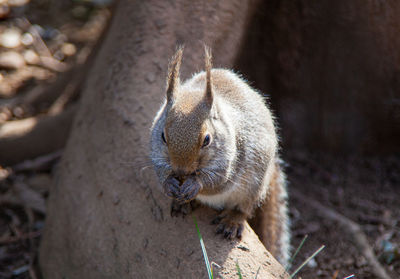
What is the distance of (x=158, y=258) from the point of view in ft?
7.62

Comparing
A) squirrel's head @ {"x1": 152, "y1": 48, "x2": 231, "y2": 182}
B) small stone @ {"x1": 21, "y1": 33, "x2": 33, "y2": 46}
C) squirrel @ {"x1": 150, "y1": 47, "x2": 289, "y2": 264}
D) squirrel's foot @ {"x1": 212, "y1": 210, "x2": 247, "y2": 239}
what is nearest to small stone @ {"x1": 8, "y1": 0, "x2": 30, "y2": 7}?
small stone @ {"x1": 21, "y1": 33, "x2": 33, "y2": 46}

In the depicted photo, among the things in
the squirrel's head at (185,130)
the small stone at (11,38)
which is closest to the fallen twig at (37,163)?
the small stone at (11,38)

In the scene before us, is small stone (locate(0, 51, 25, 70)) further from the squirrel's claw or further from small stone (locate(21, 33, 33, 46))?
the squirrel's claw

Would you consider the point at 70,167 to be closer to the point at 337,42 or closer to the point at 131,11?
the point at 131,11

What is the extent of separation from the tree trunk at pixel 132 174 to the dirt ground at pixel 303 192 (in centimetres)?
66

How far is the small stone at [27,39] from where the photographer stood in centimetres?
605

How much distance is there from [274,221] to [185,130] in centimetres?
123

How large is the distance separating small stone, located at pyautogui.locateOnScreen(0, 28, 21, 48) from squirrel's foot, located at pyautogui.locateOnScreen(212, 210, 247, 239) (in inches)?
173

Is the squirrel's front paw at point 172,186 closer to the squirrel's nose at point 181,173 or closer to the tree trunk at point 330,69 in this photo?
the squirrel's nose at point 181,173

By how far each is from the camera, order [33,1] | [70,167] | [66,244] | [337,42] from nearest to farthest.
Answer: [66,244]
[70,167]
[337,42]
[33,1]

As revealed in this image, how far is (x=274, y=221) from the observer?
126 inches

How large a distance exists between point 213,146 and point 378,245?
5.99 ft

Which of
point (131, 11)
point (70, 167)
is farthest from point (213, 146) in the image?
point (131, 11)

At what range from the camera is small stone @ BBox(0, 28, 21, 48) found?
591cm
